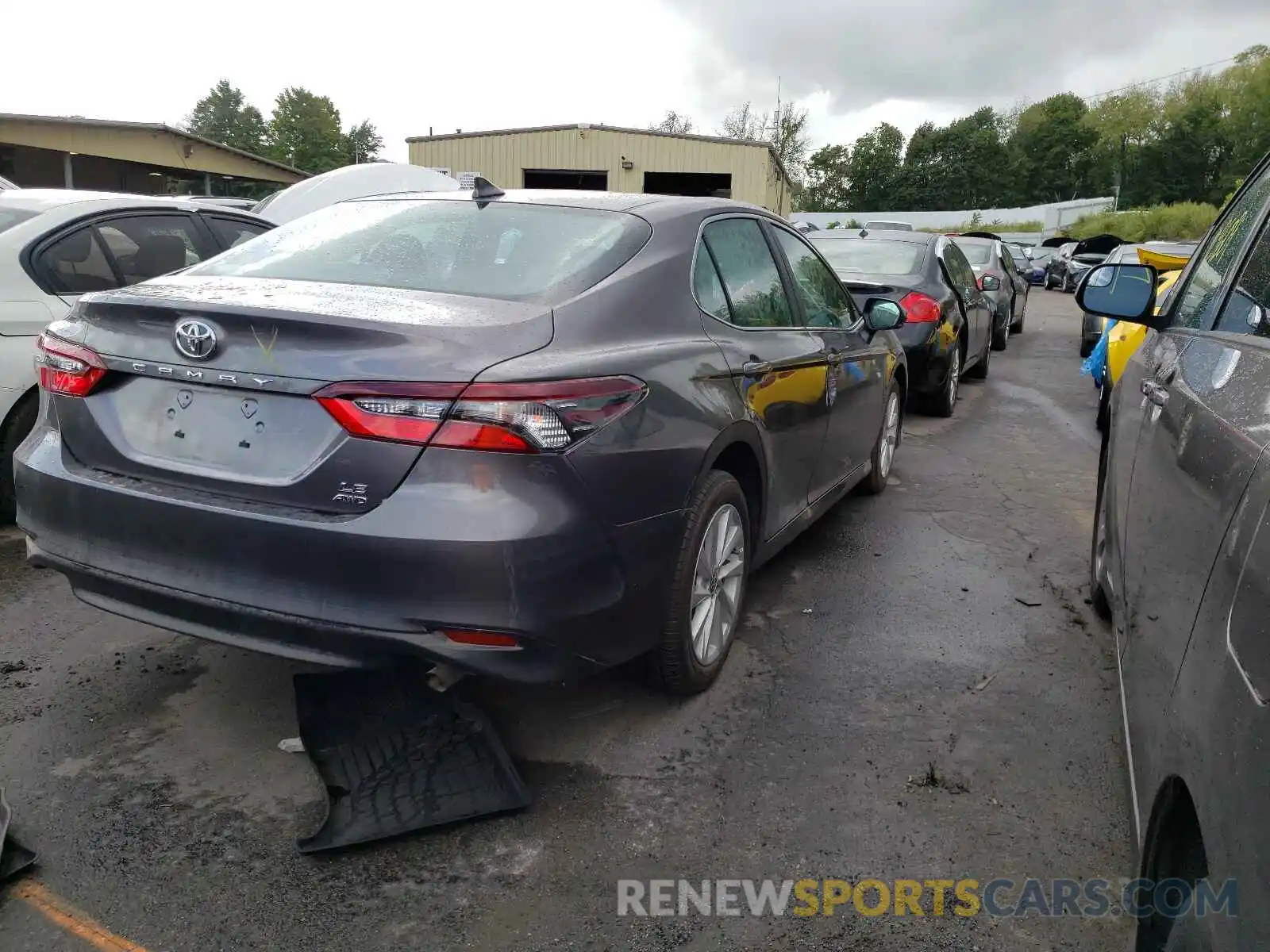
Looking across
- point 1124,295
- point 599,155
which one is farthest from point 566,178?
point 1124,295

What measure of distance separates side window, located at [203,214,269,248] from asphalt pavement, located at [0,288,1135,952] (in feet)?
7.77

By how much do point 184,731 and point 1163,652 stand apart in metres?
2.73

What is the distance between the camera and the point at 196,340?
2.62 metres

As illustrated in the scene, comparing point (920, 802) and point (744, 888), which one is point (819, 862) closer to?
point (744, 888)

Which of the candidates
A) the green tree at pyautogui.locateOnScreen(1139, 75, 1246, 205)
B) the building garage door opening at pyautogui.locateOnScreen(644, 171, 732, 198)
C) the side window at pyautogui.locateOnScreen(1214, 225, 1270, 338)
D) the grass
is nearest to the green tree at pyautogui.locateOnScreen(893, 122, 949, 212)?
the green tree at pyautogui.locateOnScreen(1139, 75, 1246, 205)


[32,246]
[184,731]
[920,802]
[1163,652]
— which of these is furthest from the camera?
[32,246]

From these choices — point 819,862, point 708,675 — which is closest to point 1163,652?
point 819,862

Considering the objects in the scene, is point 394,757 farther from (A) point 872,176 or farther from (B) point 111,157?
(A) point 872,176

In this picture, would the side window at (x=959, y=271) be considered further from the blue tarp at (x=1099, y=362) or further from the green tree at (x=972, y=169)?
the green tree at (x=972, y=169)

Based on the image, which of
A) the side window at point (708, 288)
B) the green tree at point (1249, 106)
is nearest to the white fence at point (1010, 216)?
the green tree at point (1249, 106)

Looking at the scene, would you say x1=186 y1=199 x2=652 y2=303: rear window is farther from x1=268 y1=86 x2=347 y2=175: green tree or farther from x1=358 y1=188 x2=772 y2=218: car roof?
x1=268 y1=86 x2=347 y2=175: green tree

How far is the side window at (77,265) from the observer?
195 inches

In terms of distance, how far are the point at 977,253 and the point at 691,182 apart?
757 inches

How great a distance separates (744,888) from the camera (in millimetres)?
2453
